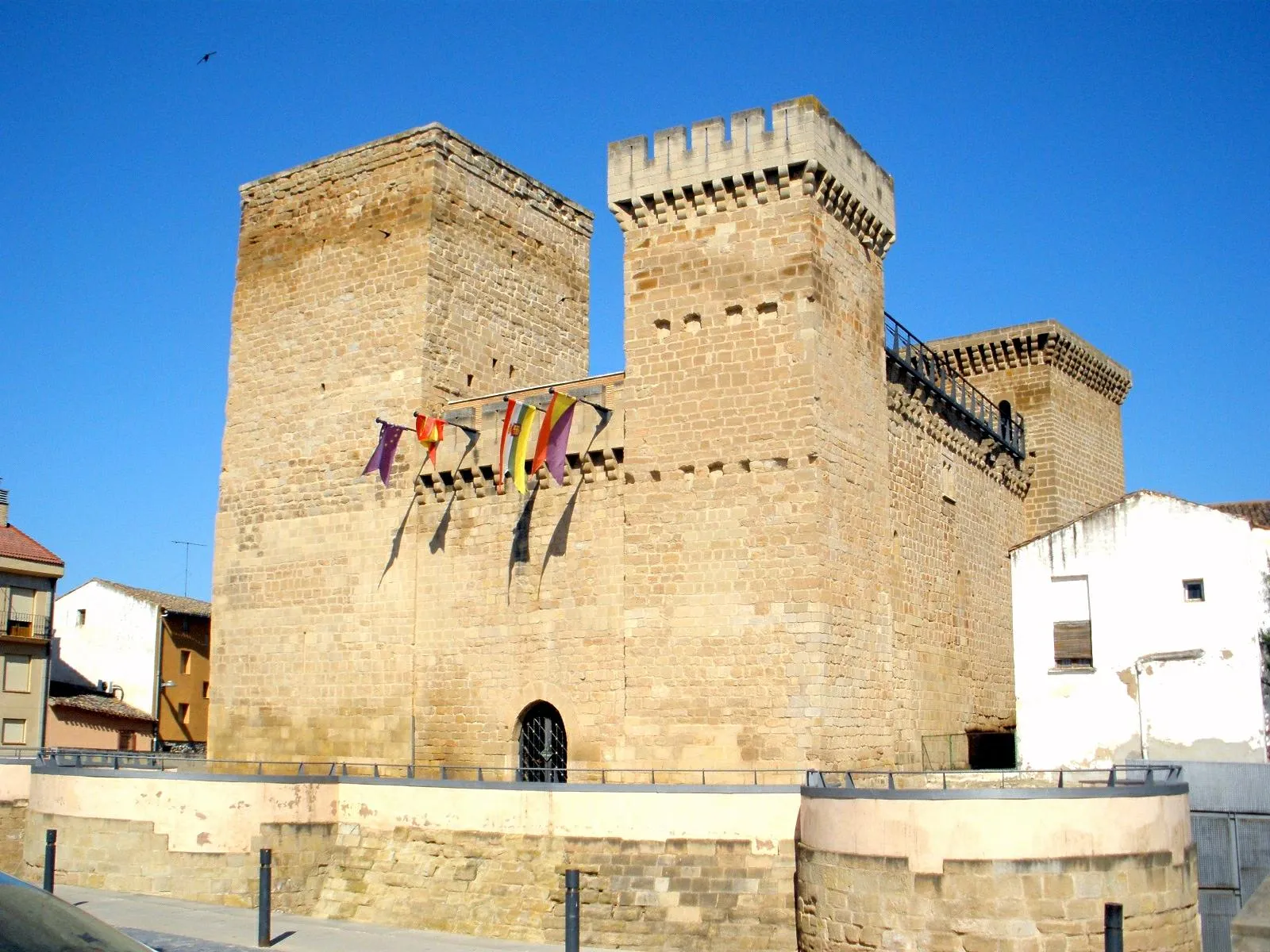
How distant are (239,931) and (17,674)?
21.7m

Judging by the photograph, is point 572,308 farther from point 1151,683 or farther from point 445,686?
point 1151,683

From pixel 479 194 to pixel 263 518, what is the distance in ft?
21.1

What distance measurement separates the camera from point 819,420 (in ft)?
53.1

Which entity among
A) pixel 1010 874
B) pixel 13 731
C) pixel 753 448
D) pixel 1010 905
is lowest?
pixel 1010 905

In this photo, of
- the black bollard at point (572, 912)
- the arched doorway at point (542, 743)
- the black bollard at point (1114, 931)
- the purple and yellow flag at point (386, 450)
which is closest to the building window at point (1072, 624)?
the arched doorway at point (542, 743)

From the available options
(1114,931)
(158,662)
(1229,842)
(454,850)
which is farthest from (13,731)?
(1114,931)

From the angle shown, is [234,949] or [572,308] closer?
[234,949]

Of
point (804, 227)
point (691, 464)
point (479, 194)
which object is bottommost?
point (691, 464)

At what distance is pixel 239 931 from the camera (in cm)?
1483

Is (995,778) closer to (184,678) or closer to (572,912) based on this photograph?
(572,912)

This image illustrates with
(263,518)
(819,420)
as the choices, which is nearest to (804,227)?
(819,420)

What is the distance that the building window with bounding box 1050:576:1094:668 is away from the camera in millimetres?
19484

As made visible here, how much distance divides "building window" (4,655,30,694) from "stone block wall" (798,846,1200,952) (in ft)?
87.8

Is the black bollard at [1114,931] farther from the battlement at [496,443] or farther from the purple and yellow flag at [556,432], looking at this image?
the purple and yellow flag at [556,432]
